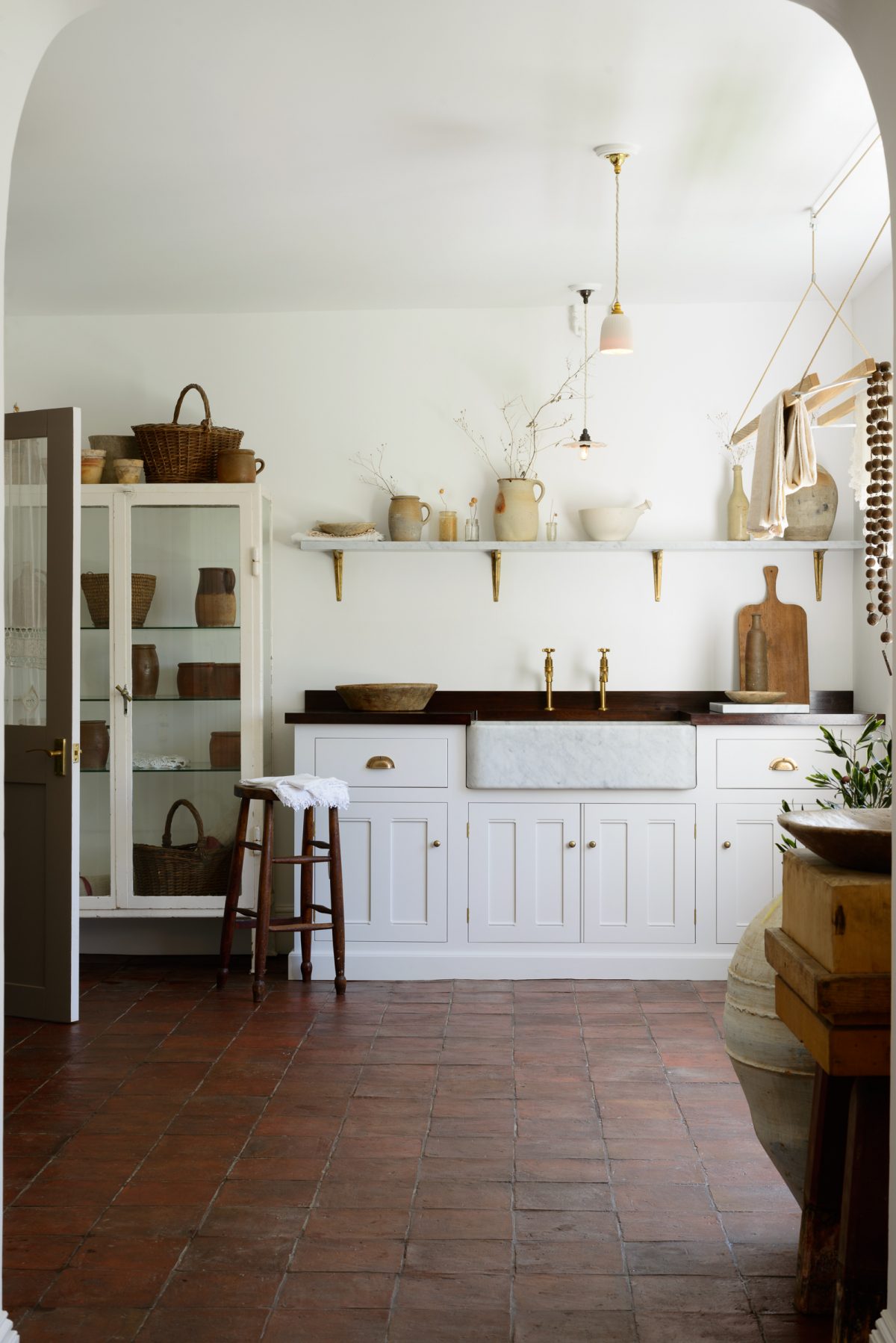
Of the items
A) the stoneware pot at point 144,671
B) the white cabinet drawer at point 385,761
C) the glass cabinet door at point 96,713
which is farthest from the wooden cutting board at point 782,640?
the glass cabinet door at point 96,713

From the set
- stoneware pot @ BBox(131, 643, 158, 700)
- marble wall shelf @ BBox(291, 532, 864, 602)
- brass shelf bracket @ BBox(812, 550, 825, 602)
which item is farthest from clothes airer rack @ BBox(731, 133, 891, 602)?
stoneware pot @ BBox(131, 643, 158, 700)

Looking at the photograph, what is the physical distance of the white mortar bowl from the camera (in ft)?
17.0

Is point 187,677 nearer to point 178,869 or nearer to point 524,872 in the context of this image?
point 178,869

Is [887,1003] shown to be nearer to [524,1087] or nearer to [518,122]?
[524,1087]

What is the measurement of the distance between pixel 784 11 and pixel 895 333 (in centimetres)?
118

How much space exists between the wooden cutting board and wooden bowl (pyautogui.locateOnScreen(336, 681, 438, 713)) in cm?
143

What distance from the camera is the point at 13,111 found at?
204 centimetres

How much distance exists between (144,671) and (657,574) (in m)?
2.26

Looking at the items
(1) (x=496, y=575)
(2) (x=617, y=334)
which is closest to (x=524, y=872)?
(1) (x=496, y=575)

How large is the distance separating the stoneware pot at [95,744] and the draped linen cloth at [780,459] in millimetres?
2830

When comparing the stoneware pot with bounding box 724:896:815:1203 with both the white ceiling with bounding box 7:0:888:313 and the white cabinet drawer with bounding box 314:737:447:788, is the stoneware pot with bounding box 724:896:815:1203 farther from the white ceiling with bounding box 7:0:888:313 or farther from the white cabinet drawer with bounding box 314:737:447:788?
the white cabinet drawer with bounding box 314:737:447:788

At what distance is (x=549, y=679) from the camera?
5223 mm

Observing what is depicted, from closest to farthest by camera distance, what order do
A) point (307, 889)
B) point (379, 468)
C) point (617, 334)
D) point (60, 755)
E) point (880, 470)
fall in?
point (880, 470), point (617, 334), point (60, 755), point (307, 889), point (379, 468)

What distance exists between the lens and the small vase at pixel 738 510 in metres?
5.22
